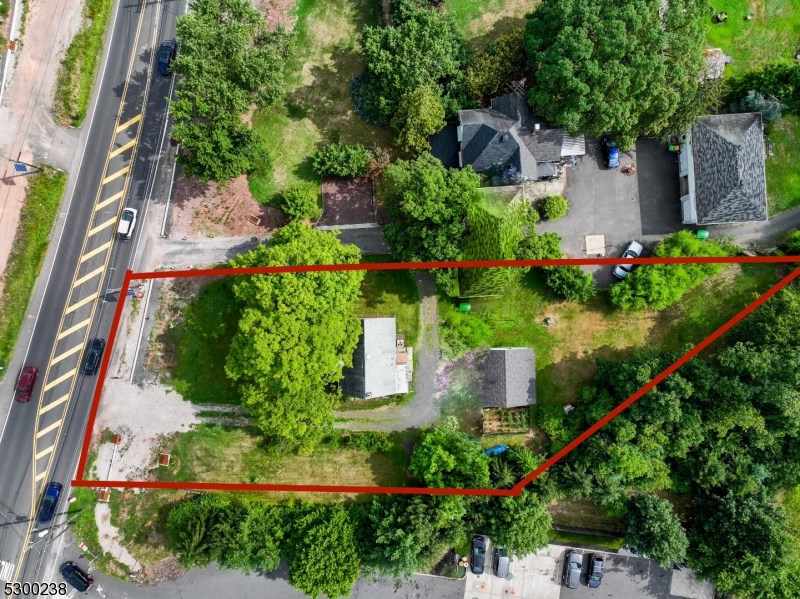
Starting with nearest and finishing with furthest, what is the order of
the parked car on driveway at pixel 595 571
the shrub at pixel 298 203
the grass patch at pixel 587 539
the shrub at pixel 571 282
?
the shrub at pixel 571 282 < the shrub at pixel 298 203 < the parked car on driveway at pixel 595 571 < the grass patch at pixel 587 539

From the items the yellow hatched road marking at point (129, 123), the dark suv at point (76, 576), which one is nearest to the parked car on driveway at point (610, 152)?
the yellow hatched road marking at point (129, 123)

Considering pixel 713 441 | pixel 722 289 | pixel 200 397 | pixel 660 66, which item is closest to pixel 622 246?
pixel 722 289

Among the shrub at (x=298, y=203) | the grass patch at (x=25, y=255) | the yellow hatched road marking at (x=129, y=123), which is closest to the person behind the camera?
the shrub at (x=298, y=203)

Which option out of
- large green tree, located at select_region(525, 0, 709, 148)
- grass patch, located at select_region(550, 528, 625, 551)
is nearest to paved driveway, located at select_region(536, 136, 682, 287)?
large green tree, located at select_region(525, 0, 709, 148)

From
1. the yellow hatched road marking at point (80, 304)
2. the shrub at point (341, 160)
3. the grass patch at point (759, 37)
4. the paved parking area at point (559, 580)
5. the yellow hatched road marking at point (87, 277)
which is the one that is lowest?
the paved parking area at point (559, 580)

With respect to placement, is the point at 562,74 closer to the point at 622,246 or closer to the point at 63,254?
the point at 622,246

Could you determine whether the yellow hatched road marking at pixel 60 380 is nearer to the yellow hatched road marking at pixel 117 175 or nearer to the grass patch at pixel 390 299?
the yellow hatched road marking at pixel 117 175

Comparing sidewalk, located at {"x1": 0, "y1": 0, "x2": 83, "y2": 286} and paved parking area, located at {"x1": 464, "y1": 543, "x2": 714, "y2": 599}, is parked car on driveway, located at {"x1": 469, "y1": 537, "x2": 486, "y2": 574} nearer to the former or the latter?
paved parking area, located at {"x1": 464, "y1": 543, "x2": 714, "y2": 599}
